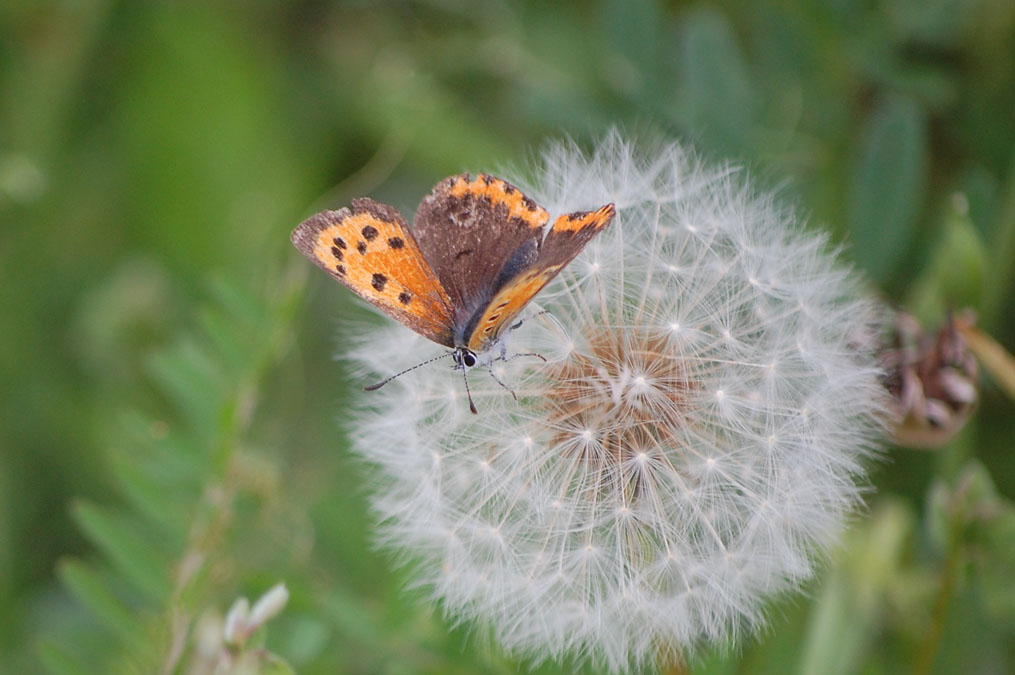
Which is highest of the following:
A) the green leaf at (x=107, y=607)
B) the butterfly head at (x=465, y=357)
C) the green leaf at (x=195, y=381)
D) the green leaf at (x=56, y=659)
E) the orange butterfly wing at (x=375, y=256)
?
the orange butterfly wing at (x=375, y=256)

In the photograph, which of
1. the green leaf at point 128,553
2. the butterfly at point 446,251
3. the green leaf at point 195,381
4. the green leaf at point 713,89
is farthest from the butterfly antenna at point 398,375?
the green leaf at point 713,89

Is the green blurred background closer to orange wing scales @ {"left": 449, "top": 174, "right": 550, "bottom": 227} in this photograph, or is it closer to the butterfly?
the butterfly

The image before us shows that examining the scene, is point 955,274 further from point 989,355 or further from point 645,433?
point 645,433

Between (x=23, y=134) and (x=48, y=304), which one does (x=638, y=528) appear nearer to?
(x=48, y=304)

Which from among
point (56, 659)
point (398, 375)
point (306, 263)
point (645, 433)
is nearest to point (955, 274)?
point (645, 433)

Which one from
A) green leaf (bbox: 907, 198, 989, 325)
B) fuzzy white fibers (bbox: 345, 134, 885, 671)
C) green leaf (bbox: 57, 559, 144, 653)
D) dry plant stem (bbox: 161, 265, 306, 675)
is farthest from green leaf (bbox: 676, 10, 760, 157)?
green leaf (bbox: 57, 559, 144, 653)

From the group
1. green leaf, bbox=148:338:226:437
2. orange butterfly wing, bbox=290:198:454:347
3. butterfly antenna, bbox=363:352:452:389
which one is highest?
orange butterfly wing, bbox=290:198:454:347

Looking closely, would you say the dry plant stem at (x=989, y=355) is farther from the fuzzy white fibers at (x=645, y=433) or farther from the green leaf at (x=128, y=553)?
the green leaf at (x=128, y=553)
